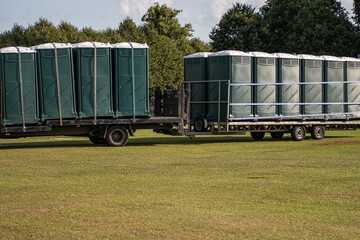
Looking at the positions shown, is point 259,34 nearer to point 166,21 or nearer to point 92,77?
point 166,21

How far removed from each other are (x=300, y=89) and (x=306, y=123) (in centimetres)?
146

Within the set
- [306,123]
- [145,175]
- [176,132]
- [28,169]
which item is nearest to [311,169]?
[145,175]

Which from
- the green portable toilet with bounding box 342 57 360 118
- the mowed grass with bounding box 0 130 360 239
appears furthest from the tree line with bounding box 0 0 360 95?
the mowed grass with bounding box 0 130 360 239

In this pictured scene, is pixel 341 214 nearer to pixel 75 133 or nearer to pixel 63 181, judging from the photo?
pixel 63 181

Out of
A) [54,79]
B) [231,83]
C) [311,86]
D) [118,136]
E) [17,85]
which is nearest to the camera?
[17,85]

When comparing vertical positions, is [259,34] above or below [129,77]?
above

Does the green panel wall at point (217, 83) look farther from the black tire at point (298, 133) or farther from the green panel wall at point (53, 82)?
the green panel wall at point (53, 82)

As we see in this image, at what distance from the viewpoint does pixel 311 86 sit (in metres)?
25.5

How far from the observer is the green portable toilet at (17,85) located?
66.1ft

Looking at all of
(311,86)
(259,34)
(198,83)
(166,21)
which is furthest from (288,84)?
(166,21)

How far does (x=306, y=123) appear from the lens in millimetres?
24984

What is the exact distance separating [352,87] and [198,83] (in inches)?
281

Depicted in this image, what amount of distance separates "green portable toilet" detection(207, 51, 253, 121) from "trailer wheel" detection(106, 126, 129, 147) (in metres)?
3.81

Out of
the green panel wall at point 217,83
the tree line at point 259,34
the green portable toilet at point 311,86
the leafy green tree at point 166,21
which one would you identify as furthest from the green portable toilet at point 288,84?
the leafy green tree at point 166,21
